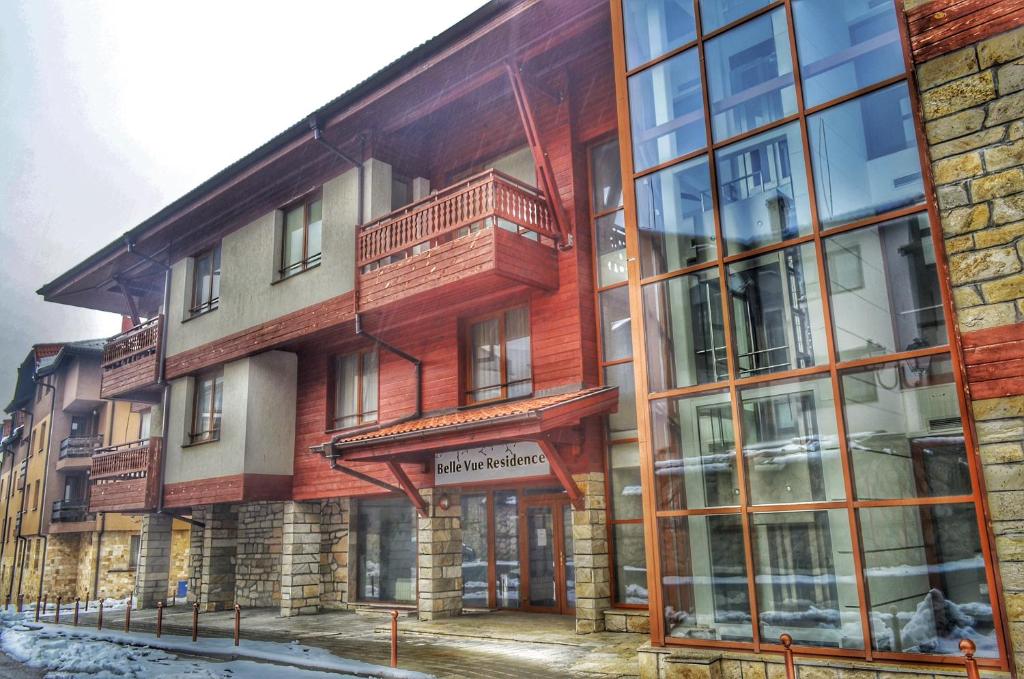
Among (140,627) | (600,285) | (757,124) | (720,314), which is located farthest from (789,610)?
(140,627)

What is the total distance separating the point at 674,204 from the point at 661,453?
3.07 m

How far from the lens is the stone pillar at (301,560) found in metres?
17.4

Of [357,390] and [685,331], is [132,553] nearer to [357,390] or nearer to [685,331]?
[357,390]

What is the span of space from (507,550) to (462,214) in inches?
251

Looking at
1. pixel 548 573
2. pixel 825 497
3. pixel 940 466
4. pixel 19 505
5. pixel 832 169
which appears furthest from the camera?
pixel 19 505

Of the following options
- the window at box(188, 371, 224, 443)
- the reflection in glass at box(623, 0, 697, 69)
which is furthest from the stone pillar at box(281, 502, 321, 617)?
the reflection in glass at box(623, 0, 697, 69)

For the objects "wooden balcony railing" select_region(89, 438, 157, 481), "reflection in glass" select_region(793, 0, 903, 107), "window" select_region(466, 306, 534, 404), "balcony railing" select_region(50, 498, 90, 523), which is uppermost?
"reflection in glass" select_region(793, 0, 903, 107)

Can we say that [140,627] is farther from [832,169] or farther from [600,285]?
[832,169]

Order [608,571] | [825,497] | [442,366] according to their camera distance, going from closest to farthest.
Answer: [825,497], [608,571], [442,366]

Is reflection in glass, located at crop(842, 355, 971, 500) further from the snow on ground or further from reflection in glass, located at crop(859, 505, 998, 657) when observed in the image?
the snow on ground

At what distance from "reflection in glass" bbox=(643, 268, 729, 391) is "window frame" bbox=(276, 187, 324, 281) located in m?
9.32

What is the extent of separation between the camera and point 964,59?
302 inches

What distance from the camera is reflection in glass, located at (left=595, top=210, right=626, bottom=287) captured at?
13469mm

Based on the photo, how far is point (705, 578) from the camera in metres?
8.85
